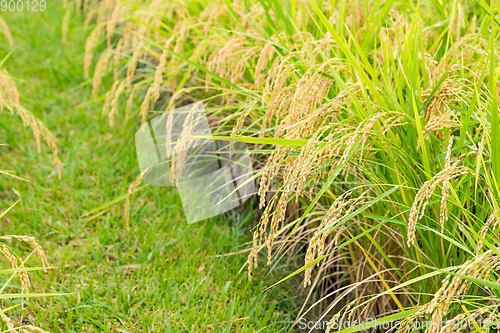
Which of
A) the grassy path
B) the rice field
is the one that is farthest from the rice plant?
the grassy path

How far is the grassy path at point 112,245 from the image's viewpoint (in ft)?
6.07

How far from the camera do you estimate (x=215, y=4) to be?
2.67 metres

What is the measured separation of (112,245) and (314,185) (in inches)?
42.7

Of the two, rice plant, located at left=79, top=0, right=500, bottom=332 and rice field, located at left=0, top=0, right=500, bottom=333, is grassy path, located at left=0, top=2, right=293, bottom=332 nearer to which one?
rice field, located at left=0, top=0, right=500, bottom=333

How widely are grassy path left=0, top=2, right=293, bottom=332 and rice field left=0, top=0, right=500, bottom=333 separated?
0.01 meters

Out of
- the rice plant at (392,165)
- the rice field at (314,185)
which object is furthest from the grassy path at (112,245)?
the rice plant at (392,165)

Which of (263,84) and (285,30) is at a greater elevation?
(285,30)

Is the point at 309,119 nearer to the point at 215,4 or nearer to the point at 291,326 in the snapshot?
the point at 291,326

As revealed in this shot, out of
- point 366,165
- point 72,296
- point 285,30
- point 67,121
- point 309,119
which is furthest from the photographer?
point 67,121

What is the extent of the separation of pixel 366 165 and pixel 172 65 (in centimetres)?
147

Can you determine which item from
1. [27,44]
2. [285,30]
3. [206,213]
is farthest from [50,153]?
[285,30]

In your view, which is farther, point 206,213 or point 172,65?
point 172,65

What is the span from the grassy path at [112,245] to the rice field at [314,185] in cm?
1

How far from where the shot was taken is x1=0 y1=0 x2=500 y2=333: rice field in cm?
138
